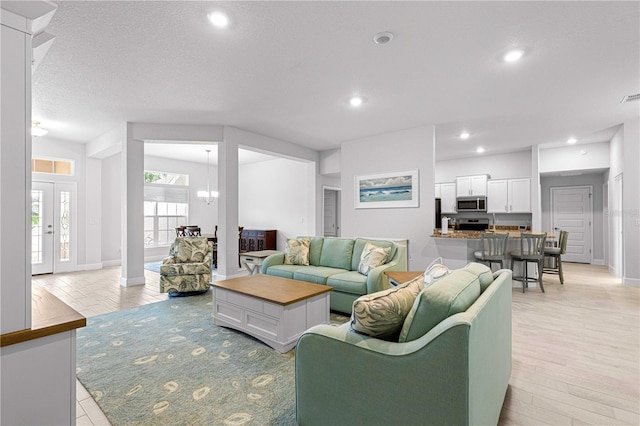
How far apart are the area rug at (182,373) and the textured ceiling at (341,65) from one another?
282cm

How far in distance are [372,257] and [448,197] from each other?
5170 mm

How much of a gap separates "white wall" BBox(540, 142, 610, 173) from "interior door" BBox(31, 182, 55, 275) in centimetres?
1106

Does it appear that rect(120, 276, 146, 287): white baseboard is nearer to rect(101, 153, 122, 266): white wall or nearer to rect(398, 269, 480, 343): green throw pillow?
rect(101, 153, 122, 266): white wall

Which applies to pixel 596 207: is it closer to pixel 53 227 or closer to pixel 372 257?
pixel 372 257

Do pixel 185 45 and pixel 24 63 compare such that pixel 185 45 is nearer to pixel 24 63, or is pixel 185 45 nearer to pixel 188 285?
pixel 24 63

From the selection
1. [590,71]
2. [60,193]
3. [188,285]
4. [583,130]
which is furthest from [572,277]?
[60,193]

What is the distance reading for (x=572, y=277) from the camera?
19.6 ft

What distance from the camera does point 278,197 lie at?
→ 8.77 meters

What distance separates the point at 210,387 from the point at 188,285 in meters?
2.80

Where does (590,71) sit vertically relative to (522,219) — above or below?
above

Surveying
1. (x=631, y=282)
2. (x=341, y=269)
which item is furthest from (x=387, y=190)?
(x=631, y=282)

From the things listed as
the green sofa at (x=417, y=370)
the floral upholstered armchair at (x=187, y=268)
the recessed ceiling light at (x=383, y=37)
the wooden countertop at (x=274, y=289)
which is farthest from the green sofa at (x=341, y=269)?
the recessed ceiling light at (x=383, y=37)

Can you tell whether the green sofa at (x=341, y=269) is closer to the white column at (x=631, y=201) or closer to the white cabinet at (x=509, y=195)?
the white column at (x=631, y=201)

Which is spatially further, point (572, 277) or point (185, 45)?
point (572, 277)
